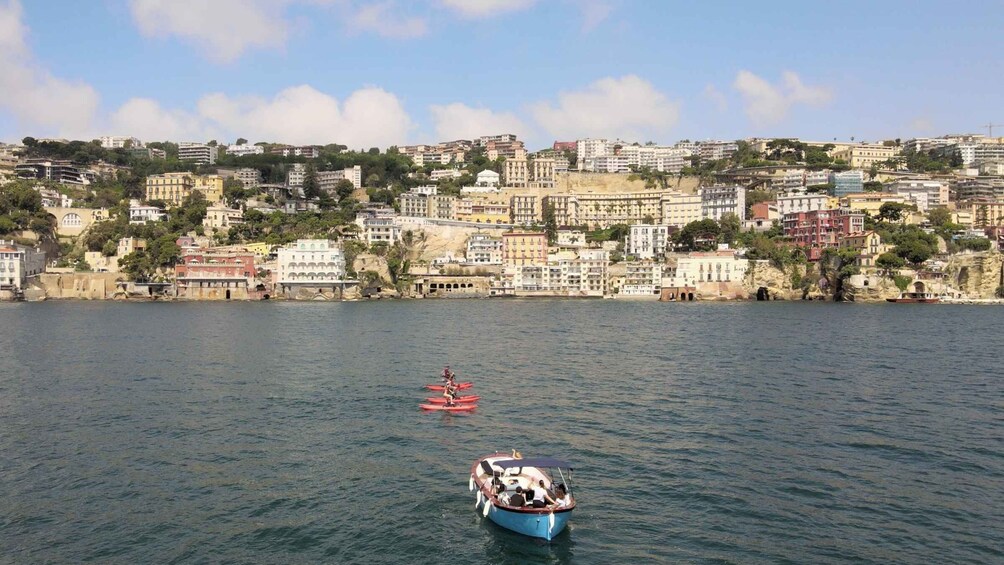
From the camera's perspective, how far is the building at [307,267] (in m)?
99.1

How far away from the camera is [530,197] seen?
13775 centimetres

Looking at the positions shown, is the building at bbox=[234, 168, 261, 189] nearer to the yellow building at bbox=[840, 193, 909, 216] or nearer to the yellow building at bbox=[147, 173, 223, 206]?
the yellow building at bbox=[147, 173, 223, 206]

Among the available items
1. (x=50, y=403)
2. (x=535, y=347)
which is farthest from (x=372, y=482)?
(x=535, y=347)

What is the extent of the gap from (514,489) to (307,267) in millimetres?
86421

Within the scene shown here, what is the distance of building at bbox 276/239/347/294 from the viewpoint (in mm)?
99125

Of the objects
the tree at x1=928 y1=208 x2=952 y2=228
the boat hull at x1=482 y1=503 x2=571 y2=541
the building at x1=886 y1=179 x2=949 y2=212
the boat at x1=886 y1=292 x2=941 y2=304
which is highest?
the building at x1=886 y1=179 x2=949 y2=212

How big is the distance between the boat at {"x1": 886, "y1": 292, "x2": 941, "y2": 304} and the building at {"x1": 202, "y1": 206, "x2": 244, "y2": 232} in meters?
91.5

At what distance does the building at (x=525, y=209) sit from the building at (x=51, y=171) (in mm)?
81077

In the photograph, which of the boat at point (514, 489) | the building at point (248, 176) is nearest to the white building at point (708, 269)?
the boat at point (514, 489)

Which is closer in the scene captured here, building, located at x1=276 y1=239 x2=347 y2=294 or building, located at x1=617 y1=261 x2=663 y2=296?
building, located at x1=276 y1=239 x2=347 y2=294

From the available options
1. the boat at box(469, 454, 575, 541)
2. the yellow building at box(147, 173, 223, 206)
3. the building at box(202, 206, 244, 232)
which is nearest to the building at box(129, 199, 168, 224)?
the building at box(202, 206, 244, 232)

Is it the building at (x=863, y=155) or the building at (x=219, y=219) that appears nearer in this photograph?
the building at (x=219, y=219)

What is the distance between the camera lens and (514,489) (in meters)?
17.0

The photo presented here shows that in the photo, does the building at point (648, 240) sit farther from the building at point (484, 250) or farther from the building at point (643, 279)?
the building at point (484, 250)
